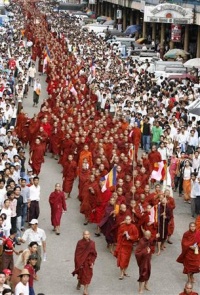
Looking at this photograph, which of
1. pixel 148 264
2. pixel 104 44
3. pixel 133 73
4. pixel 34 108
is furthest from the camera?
pixel 104 44

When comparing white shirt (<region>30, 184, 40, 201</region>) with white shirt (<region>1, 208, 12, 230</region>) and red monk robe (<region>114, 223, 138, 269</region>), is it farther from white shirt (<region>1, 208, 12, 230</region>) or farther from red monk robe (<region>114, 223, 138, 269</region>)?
red monk robe (<region>114, 223, 138, 269</region>)

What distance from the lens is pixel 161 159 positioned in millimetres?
20094

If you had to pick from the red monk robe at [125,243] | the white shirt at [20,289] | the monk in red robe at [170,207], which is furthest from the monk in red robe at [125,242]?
the white shirt at [20,289]

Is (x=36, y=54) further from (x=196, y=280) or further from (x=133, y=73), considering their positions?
(x=196, y=280)

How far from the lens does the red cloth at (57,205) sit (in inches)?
631

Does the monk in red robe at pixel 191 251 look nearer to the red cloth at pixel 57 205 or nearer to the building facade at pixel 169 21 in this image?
the red cloth at pixel 57 205

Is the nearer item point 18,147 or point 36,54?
point 18,147

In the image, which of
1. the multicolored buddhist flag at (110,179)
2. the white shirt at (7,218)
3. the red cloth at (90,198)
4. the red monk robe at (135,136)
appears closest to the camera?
the white shirt at (7,218)

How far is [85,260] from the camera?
13.2 meters

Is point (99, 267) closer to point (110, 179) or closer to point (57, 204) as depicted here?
point (57, 204)

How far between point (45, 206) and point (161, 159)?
326cm

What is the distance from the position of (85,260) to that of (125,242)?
1182 millimetres

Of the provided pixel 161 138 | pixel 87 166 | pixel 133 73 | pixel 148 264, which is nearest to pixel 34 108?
pixel 133 73

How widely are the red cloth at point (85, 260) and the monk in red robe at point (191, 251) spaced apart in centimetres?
153
